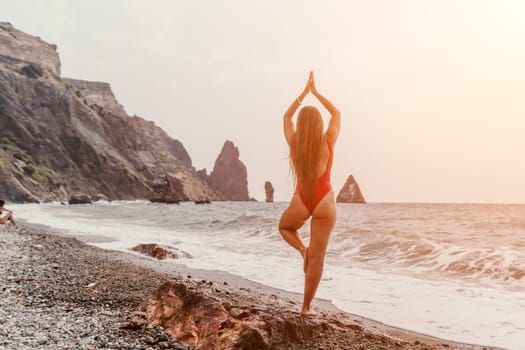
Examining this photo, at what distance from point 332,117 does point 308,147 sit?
0.61 meters

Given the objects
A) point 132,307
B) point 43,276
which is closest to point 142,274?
point 43,276

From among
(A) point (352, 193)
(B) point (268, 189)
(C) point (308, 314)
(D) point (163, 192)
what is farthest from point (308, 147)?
(A) point (352, 193)

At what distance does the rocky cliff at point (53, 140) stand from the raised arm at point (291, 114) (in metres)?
72.4

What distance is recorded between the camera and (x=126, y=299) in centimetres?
654

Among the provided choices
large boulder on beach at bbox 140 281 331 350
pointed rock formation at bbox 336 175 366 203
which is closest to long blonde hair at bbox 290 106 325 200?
large boulder on beach at bbox 140 281 331 350

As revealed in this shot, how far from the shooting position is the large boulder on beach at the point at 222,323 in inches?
173

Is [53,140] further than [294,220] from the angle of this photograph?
Yes

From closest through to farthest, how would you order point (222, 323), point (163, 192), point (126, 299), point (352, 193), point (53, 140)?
point (222, 323)
point (126, 299)
point (53, 140)
point (163, 192)
point (352, 193)

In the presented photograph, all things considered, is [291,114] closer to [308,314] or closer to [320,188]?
[320,188]

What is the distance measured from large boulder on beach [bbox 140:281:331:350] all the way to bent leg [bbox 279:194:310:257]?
0.91 metres

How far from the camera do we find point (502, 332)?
19.9ft

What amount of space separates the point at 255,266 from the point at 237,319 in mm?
7318

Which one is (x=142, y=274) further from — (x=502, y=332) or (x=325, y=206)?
(x=502, y=332)

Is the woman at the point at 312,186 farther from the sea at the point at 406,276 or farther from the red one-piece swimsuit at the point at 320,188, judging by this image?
the sea at the point at 406,276
